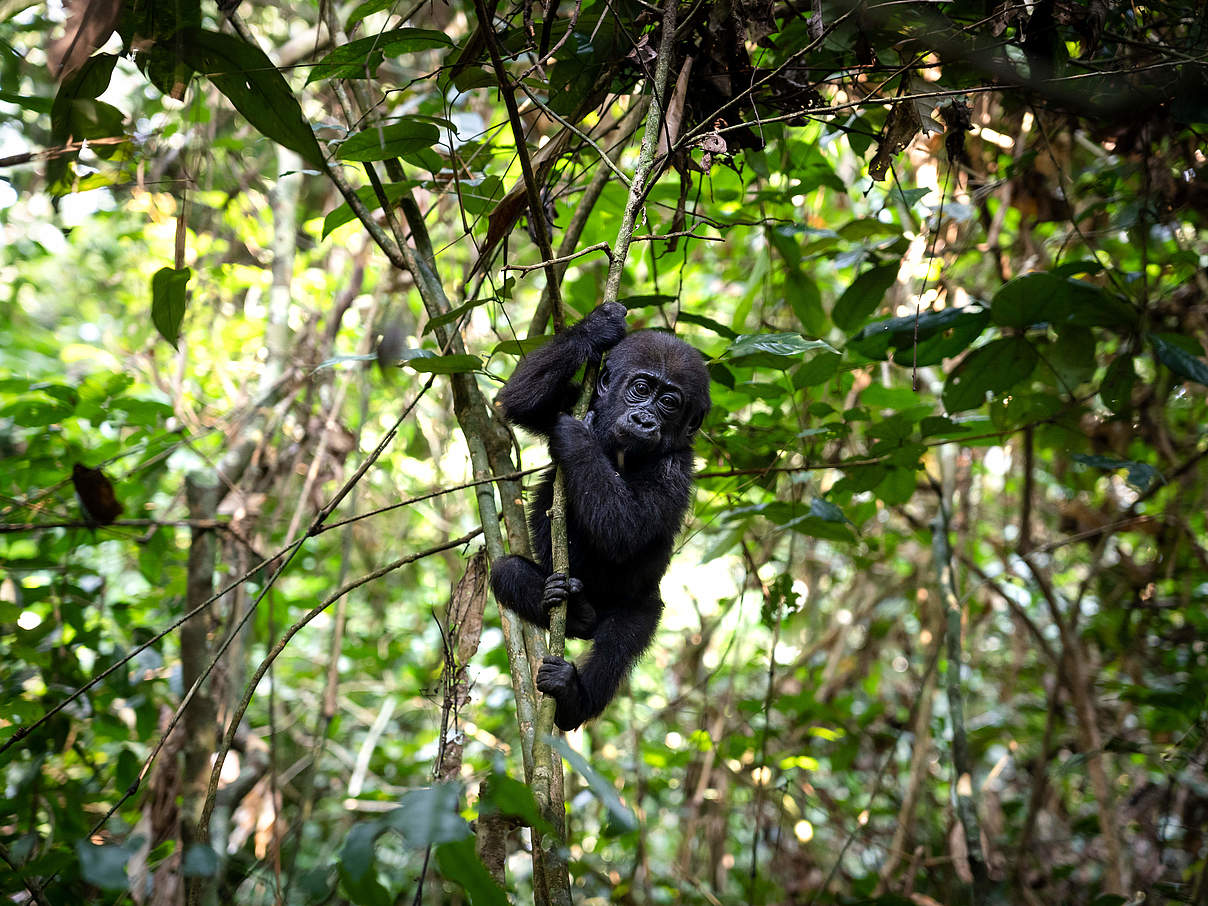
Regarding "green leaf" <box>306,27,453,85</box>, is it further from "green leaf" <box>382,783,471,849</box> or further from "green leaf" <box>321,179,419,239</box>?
"green leaf" <box>382,783,471,849</box>

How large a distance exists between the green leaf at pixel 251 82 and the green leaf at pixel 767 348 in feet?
4.78

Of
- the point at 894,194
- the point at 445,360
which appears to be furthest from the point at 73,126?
the point at 894,194

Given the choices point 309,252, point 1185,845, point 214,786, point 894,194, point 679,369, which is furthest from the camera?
point 309,252

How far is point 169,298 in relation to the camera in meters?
2.79

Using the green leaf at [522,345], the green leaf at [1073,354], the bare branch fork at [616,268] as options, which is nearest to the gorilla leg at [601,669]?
the bare branch fork at [616,268]

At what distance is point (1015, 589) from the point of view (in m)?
7.83

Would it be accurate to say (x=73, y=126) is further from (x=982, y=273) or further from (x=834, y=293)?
(x=982, y=273)

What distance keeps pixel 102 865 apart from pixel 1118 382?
3.59 meters

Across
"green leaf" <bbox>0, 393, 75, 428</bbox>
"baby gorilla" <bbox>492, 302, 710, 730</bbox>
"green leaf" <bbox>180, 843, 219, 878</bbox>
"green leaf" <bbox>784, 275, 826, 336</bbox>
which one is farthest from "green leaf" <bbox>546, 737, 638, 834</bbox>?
"green leaf" <bbox>0, 393, 75, 428</bbox>

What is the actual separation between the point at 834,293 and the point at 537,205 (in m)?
4.58

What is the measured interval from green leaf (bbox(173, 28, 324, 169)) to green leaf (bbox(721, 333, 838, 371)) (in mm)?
1456

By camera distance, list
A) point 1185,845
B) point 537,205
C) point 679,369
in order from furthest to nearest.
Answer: point 1185,845 < point 679,369 < point 537,205

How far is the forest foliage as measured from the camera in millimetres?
2689

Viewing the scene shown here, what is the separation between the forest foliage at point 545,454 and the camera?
8.82ft
